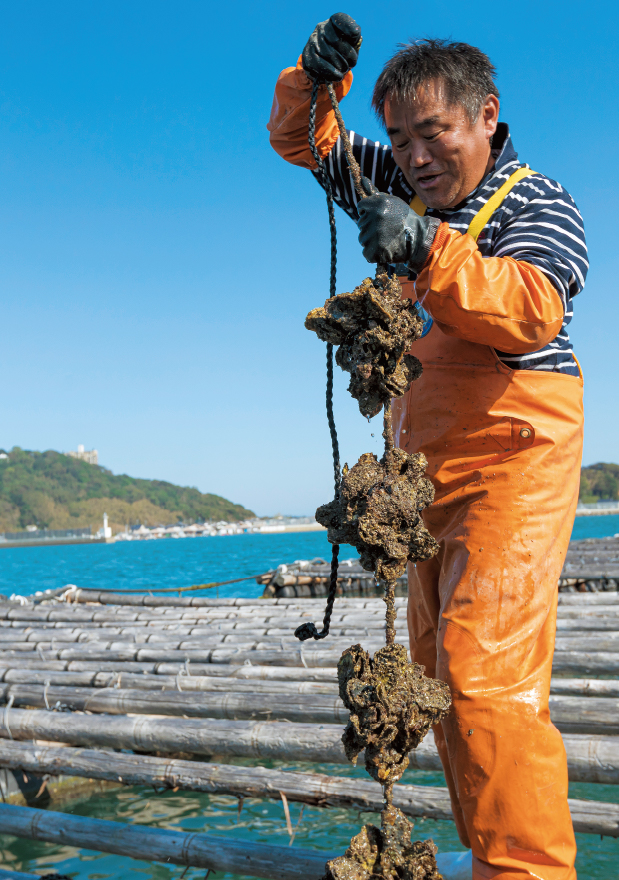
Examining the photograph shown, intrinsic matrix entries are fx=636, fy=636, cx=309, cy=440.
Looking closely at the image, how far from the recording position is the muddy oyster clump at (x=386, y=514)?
5.06ft

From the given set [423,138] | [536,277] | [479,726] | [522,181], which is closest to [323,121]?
[423,138]

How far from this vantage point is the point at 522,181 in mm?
2045

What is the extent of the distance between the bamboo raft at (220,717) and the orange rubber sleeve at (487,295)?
2.20 meters

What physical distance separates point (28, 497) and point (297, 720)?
5476 inches

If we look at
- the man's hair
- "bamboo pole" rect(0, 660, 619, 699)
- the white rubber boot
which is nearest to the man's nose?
the man's hair

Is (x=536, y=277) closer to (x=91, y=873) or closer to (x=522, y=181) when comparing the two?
(x=522, y=181)

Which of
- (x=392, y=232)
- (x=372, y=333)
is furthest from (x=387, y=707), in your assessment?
(x=392, y=232)

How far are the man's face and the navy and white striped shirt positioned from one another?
0.07 metres

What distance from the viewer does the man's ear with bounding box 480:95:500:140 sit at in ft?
6.74

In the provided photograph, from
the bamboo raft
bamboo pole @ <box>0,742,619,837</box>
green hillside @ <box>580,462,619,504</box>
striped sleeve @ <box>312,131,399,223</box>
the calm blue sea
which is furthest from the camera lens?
green hillside @ <box>580,462,619,504</box>

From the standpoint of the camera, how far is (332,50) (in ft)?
6.46

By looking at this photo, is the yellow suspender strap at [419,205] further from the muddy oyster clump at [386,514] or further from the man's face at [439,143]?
the muddy oyster clump at [386,514]

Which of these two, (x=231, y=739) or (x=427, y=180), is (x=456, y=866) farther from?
(x=427, y=180)

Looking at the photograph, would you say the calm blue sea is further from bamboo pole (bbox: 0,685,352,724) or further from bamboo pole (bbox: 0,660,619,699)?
bamboo pole (bbox: 0,685,352,724)
